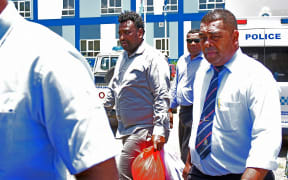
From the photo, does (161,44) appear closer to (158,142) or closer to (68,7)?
(68,7)

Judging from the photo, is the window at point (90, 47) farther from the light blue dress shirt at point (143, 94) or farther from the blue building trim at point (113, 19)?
the light blue dress shirt at point (143, 94)

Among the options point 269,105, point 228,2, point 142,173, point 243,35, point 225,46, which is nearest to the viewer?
point 269,105

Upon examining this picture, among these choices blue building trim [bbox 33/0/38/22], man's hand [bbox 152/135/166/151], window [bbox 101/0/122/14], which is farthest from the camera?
window [bbox 101/0/122/14]

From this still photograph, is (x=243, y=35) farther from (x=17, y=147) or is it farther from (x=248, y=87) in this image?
(x=17, y=147)

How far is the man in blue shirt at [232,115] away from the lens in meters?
2.53

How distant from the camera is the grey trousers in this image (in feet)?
13.9

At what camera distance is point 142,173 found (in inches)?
156

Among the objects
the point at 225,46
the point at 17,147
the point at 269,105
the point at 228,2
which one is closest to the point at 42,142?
the point at 17,147

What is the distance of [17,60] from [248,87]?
1.72m

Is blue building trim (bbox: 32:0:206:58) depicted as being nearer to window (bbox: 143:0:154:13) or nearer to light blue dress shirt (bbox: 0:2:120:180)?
window (bbox: 143:0:154:13)

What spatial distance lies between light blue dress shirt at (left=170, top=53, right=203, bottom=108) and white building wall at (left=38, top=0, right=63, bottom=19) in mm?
28373

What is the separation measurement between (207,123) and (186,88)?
276 centimetres

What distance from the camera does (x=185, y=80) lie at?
566 cm

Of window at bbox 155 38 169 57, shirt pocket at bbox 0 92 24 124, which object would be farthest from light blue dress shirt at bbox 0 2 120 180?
window at bbox 155 38 169 57
